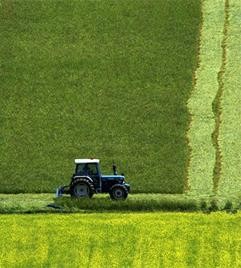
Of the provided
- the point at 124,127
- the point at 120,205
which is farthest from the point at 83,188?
the point at 124,127

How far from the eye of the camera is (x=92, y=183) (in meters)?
52.6

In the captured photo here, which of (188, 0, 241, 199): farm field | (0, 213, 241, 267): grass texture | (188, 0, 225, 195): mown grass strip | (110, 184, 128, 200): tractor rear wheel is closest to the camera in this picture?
(0, 213, 241, 267): grass texture

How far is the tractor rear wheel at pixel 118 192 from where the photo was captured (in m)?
52.4

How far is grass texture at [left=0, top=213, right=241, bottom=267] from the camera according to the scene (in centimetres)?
4225

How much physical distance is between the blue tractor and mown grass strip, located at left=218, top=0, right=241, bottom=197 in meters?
5.14

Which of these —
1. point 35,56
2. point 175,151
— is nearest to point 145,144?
point 175,151

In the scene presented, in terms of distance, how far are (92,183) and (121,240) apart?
8.23 m

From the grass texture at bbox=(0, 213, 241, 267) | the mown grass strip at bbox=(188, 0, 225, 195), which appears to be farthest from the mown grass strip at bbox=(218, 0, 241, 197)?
the grass texture at bbox=(0, 213, 241, 267)

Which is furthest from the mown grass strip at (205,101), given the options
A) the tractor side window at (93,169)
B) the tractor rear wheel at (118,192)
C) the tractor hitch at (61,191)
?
the tractor hitch at (61,191)

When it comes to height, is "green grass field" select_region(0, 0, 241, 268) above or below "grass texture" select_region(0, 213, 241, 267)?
above

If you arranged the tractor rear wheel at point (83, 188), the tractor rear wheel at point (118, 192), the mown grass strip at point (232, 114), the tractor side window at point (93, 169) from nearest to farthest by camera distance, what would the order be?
the tractor rear wheel at point (83, 188), the tractor rear wheel at point (118, 192), the tractor side window at point (93, 169), the mown grass strip at point (232, 114)

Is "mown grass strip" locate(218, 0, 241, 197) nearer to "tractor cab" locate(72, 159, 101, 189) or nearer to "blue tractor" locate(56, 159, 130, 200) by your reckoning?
"blue tractor" locate(56, 159, 130, 200)

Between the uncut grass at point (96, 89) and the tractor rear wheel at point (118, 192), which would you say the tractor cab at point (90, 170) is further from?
the uncut grass at point (96, 89)

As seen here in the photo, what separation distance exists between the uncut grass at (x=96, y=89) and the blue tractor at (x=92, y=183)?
2.79m
